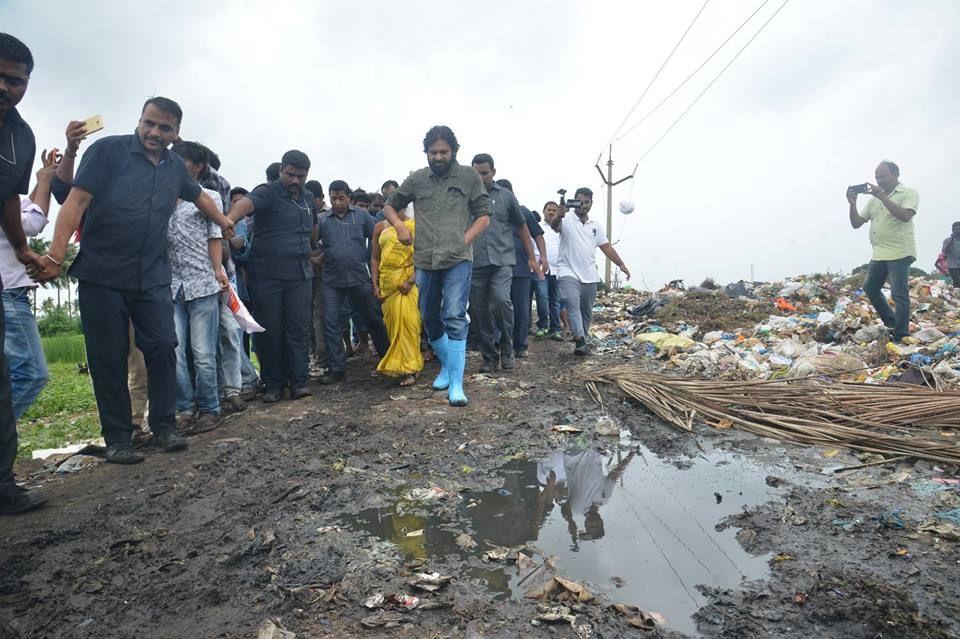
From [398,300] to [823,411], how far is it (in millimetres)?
3110

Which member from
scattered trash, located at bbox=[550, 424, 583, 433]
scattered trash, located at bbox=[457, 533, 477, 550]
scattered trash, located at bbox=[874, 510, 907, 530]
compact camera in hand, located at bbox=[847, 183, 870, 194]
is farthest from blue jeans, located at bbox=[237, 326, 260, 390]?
compact camera in hand, located at bbox=[847, 183, 870, 194]

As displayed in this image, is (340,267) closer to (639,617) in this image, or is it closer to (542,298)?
(542,298)

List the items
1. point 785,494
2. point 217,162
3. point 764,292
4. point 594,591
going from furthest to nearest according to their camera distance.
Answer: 1. point 764,292
2. point 217,162
3. point 785,494
4. point 594,591

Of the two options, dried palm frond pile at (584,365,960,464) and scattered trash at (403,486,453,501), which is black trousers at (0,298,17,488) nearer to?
scattered trash at (403,486,453,501)

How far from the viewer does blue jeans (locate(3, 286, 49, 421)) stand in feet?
9.04

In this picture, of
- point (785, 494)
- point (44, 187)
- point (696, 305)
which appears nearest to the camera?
point (785, 494)

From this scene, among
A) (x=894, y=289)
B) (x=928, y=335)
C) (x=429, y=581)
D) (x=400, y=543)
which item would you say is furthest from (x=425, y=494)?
(x=928, y=335)

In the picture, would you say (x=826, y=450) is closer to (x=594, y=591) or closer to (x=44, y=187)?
(x=594, y=591)

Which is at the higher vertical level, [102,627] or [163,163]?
[163,163]

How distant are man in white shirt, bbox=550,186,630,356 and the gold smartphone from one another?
4.35 m

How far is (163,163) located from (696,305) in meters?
8.21

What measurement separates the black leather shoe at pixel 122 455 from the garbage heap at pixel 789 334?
174 inches

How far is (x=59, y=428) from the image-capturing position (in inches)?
195

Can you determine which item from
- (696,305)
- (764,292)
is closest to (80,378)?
(696,305)
